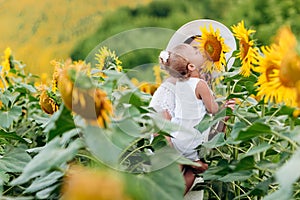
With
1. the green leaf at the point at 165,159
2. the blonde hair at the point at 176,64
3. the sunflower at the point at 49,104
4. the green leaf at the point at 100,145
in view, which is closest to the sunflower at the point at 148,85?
the blonde hair at the point at 176,64

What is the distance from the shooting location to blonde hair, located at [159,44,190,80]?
1.17 m

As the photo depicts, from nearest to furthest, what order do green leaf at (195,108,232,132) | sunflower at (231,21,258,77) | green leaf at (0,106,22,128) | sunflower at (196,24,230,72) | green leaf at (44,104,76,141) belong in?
green leaf at (44,104,76,141) < green leaf at (195,108,232,132) < sunflower at (231,21,258,77) < sunflower at (196,24,230,72) < green leaf at (0,106,22,128)

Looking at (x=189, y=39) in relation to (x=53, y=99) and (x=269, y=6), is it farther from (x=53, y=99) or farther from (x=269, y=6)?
(x=269, y=6)

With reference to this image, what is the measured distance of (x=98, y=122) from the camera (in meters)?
0.68

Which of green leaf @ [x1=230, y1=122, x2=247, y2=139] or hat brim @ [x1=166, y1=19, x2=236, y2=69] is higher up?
hat brim @ [x1=166, y1=19, x2=236, y2=69]

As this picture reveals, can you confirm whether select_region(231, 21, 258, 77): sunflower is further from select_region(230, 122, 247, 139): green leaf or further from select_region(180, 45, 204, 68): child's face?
select_region(230, 122, 247, 139): green leaf

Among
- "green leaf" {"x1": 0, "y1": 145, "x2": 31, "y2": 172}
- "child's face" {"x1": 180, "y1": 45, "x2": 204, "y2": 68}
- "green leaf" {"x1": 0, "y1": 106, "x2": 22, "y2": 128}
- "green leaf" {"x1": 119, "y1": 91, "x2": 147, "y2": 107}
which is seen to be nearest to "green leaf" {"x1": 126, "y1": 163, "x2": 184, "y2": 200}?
"green leaf" {"x1": 119, "y1": 91, "x2": 147, "y2": 107}

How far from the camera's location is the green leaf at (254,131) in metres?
0.76

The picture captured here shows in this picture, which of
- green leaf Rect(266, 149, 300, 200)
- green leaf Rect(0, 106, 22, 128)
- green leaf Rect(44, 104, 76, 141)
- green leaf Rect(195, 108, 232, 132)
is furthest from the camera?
green leaf Rect(0, 106, 22, 128)

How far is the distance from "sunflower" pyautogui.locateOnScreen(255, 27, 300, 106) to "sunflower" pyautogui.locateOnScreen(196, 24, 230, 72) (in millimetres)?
404

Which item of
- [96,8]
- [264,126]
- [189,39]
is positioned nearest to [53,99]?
[189,39]

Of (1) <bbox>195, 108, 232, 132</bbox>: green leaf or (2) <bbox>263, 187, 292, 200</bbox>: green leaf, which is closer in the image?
(2) <bbox>263, 187, 292, 200</bbox>: green leaf

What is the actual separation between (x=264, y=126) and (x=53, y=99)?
2.03 feet

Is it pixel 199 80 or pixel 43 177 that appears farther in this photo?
pixel 199 80
